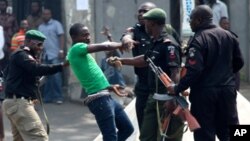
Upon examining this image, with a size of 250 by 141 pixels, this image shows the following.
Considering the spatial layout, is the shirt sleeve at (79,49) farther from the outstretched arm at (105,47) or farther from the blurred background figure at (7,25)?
the blurred background figure at (7,25)

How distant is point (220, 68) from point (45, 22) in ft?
26.9

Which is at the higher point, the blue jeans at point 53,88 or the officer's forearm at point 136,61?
the officer's forearm at point 136,61

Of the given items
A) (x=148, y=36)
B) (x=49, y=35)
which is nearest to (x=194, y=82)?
(x=148, y=36)

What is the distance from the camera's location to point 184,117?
8.83 m

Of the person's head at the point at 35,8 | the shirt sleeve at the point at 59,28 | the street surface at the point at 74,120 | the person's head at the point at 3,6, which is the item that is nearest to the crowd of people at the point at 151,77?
the street surface at the point at 74,120

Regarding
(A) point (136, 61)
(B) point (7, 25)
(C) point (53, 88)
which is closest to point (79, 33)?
(A) point (136, 61)

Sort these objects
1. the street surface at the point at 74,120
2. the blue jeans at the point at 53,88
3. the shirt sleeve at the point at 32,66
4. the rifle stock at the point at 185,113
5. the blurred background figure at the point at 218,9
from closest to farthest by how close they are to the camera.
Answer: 1. the rifle stock at the point at 185,113
2. the shirt sleeve at the point at 32,66
3. the street surface at the point at 74,120
4. the blurred background figure at the point at 218,9
5. the blue jeans at the point at 53,88

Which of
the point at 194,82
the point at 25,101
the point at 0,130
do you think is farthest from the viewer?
the point at 0,130

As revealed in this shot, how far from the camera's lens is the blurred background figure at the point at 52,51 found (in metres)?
16.4

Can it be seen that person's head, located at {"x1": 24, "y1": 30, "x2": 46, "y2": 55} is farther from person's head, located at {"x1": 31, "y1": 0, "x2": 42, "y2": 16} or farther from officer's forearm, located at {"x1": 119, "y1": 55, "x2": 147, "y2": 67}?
person's head, located at {"x1": 31, "y1": 0, "x2": 42, "y2": 16}

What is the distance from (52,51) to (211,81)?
26.3ft

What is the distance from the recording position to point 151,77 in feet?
31.1

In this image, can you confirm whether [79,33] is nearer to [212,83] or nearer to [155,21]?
[155,21]

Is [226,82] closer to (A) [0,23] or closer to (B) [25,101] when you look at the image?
(B) [25,101]
